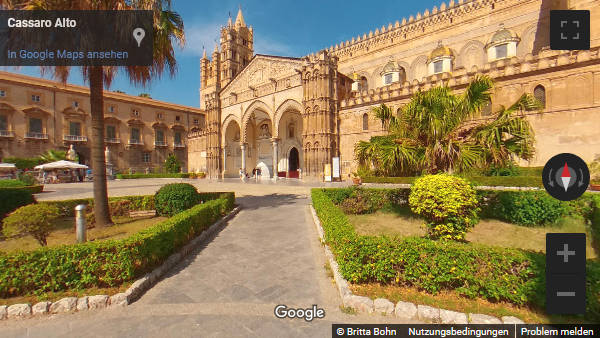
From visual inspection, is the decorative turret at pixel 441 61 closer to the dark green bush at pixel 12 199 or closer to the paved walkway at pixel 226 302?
the paved walkway at pixel 226 302

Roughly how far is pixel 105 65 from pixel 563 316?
11.7m

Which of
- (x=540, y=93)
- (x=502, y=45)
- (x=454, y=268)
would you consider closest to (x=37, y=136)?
(x=454, y=268)

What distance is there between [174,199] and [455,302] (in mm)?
8946

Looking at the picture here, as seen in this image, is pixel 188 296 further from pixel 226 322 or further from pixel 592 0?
pixel 592 0

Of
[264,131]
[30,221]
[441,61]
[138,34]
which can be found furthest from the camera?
[264,131]

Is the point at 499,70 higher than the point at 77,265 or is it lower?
higher

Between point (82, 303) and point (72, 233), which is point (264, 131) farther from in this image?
point (82, 303)

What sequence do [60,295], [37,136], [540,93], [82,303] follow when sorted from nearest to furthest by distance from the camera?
1. [82,303]
2. [60,295]
3. [540,93]
4. [37,136]

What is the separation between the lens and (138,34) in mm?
7383

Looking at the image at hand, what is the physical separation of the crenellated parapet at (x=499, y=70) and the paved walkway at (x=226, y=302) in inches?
511

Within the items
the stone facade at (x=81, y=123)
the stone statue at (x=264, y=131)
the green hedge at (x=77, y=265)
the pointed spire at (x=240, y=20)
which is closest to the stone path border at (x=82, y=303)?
the green hedge at (x=77, y=265)

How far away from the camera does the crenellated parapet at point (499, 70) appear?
16.5m

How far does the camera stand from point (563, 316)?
310cm

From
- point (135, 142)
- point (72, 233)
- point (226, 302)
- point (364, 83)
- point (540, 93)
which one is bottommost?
point (226, 302)
